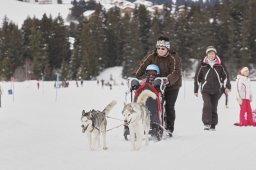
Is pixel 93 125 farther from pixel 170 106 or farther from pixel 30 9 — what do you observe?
pixel 30 9

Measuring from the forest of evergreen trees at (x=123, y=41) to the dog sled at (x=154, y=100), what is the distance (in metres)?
51.9

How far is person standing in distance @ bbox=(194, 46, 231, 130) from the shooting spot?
10.3 m

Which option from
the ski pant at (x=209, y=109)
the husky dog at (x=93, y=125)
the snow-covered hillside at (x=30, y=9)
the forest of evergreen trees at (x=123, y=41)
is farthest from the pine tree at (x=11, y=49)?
the snow-covered hillside at (x=30, y=9)

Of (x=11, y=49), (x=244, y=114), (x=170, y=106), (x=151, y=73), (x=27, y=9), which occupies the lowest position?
(x=244, y=114)

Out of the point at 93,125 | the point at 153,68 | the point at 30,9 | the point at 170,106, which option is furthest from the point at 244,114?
the point at 30,9

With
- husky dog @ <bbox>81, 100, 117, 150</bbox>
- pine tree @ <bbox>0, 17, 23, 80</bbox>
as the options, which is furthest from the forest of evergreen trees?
husky dog @ <bbox>81, 100, 117, 150</bbox>

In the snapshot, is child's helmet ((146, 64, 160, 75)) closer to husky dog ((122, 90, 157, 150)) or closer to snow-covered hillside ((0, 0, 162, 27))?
husky dog ((122, 90, 157, 150))

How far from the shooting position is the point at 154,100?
28.2 feet

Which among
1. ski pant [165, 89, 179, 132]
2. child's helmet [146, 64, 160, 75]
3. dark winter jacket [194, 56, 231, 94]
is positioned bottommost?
ski pant [165, 89, 179, 132]

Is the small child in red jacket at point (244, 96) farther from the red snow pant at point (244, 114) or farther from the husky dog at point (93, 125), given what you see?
the husky dog at point (93, 125)

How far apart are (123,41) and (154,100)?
222 ft

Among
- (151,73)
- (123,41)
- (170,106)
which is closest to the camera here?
(151,73)

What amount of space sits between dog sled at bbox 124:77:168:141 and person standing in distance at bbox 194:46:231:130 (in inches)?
76.0

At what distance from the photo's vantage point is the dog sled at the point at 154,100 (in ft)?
27.8
